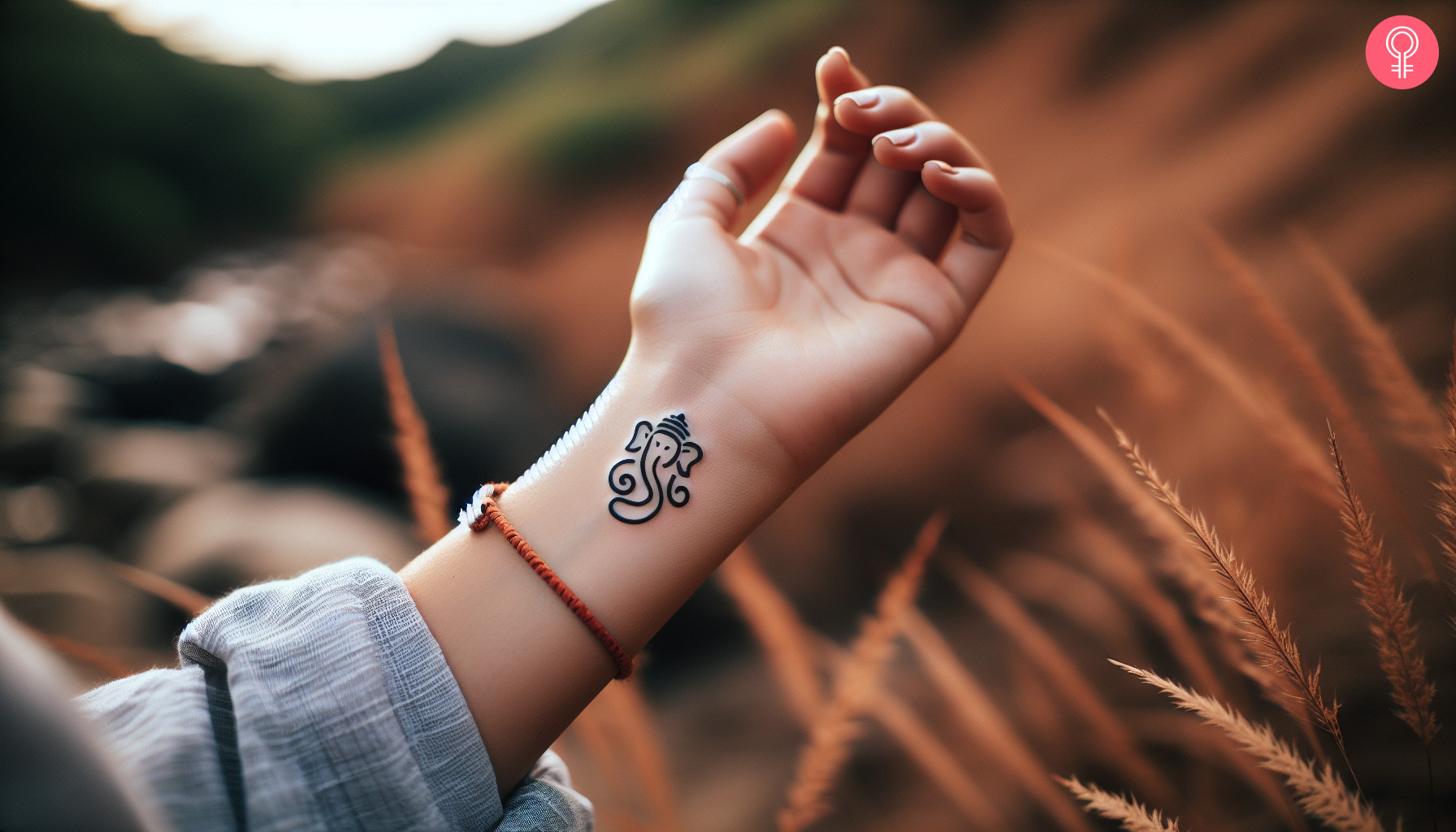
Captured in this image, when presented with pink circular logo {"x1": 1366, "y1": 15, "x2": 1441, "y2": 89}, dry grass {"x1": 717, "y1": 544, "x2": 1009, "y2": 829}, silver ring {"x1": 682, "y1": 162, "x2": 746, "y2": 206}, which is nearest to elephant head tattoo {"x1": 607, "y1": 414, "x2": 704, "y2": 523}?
dry grass {"x1": 717, "y1": 544, "x2": 1009, "y2": 829}

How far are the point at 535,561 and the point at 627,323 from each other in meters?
0.67

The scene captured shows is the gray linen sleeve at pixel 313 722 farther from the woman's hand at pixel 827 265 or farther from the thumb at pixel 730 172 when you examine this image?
the thumb at pixel 730 172

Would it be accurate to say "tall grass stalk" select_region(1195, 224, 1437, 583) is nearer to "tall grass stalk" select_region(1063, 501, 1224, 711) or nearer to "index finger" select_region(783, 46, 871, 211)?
"tall grass stalk" select_region(1063, 501, 1224, 711)

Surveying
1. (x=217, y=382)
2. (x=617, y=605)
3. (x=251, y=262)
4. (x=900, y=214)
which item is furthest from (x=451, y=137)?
(x=617, y=605)

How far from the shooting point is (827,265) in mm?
664

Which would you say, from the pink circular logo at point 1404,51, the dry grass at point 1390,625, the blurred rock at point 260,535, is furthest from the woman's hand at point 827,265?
the blurred rock at point 260,535

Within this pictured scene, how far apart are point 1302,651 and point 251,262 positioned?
164 centimetres

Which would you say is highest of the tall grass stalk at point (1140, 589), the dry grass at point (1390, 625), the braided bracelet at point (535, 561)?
Result: the braided bracelet at point (535, 561)

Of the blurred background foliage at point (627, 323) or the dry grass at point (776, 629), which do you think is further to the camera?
the blurred background foliage at point (627, 323)

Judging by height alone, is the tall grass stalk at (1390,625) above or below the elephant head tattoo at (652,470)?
below

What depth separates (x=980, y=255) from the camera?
0.62 meters

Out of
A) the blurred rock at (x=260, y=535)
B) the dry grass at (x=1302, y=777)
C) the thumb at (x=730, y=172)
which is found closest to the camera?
the dry grass at (x=1302, y=777)

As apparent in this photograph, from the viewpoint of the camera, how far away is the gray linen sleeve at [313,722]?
361 mm

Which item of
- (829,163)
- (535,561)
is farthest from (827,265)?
(535,561)
